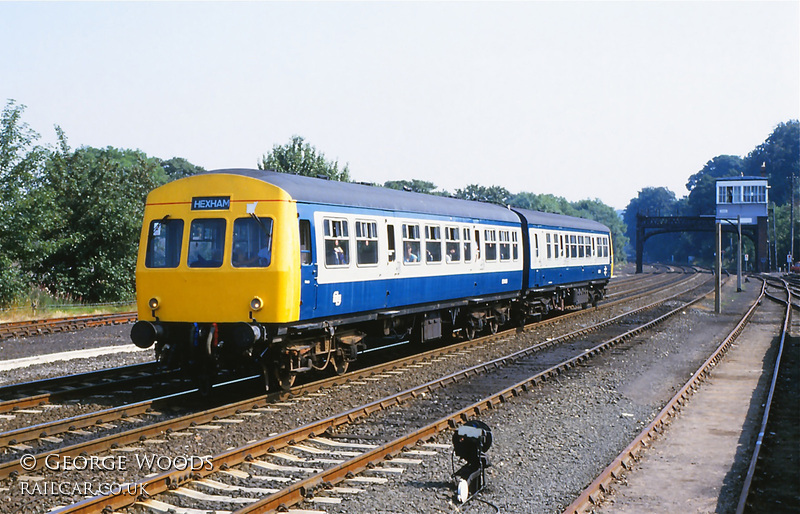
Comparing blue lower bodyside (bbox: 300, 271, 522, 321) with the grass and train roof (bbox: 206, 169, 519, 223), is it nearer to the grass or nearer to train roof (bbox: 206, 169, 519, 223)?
train roof (bbox: 206, 169, 519, 223)

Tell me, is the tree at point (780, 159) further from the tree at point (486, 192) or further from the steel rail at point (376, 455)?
the steel rail at point (376, 455)

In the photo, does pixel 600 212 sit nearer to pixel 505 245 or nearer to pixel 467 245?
pixel 505 245

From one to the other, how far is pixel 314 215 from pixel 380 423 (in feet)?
11.6

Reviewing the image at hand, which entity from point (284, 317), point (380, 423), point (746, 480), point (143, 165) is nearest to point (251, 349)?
point (284, 317)

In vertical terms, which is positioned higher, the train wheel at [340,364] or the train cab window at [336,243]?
the train cab window at [336,243]

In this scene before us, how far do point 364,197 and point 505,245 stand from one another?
7.86m

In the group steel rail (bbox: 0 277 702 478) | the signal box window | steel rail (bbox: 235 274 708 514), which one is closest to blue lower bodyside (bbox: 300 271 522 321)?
the signal box window

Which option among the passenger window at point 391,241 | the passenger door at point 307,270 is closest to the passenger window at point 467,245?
the passenger window at point 391,241

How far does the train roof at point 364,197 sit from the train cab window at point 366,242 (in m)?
0.37

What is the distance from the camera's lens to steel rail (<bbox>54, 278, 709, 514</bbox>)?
6937 millimetres

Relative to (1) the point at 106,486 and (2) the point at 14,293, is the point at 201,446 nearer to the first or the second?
(1) the point at 106,486

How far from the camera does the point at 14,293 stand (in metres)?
25.4

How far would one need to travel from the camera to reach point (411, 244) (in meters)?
15.6

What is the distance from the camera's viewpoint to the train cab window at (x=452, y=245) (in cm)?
1728
